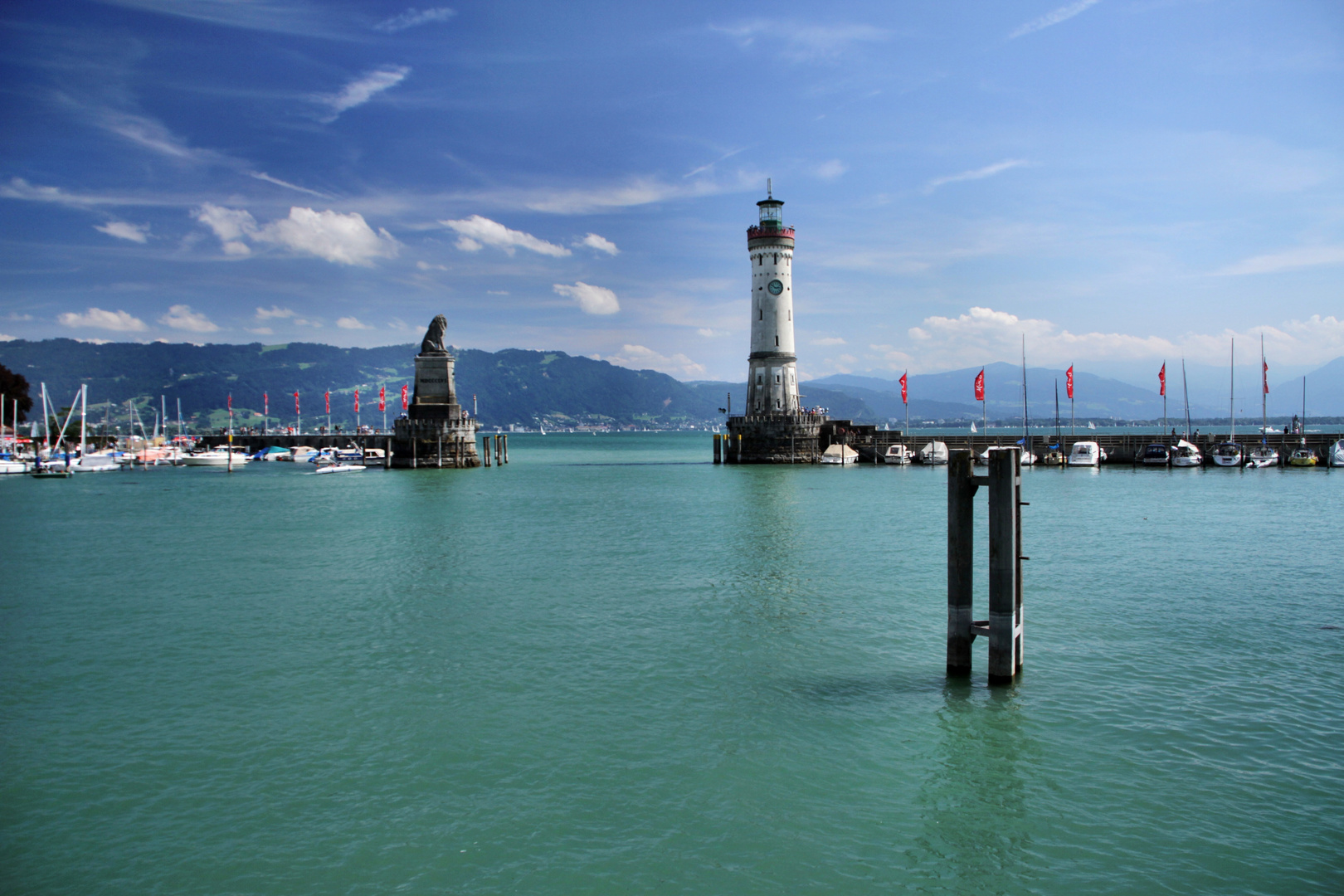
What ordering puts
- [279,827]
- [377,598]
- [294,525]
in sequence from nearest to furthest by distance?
[279,827]
[377,598]
[294,525]

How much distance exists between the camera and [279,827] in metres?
9.09

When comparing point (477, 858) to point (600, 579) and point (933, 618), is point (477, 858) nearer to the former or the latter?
point (933, 618)

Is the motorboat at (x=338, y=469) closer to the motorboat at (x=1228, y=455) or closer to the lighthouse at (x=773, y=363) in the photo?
the lighthouse at (x=773, y=363)

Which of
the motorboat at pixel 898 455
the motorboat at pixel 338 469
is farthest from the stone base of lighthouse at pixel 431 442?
the motorboat at pixel 898 455

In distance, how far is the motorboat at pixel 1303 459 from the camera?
66688 mm

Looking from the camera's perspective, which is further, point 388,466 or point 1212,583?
point 388,466

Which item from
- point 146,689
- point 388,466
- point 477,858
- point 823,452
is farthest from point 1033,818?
point 388,466

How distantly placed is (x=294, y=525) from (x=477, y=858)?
3186cm

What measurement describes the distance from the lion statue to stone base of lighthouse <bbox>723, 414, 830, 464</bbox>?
27.3 m

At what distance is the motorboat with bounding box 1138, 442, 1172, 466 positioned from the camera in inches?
2662

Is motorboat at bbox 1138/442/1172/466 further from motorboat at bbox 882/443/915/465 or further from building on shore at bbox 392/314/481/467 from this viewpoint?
building on shore at bbox 392/314/481/467

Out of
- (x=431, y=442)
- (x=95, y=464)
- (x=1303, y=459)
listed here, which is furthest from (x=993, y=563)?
(x=95, y=464)

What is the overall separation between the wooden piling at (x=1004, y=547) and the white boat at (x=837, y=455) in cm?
6321

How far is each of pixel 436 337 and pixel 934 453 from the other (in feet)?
154
